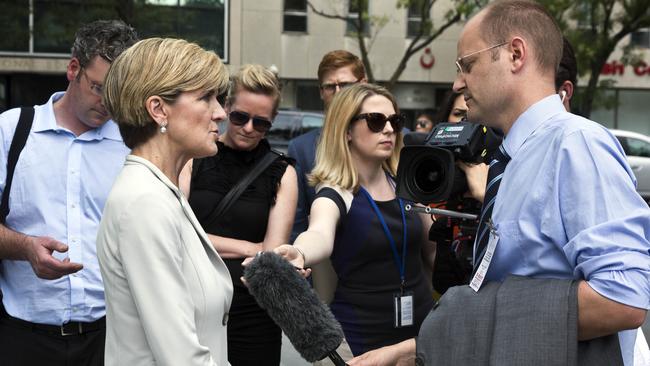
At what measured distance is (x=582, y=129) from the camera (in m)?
2.11

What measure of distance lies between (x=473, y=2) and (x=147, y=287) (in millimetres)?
22473

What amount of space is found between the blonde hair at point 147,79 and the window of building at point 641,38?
96.2 ft

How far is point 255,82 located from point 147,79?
153 cm

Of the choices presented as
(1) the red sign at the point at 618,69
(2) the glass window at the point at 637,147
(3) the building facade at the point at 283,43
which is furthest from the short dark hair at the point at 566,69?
(1) the red sign at the point at 618,69

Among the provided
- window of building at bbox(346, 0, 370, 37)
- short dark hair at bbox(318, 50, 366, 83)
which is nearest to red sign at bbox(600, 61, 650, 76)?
window of building at bbox(346, 0, 370, 37)

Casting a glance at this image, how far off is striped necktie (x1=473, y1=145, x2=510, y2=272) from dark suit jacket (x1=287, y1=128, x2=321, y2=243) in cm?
205

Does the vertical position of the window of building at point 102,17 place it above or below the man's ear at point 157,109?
above

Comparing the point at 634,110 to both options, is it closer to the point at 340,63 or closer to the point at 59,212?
the point at 340,63

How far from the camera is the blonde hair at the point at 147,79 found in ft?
8.10

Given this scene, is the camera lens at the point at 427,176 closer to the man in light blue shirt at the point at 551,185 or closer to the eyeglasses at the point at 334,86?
the man in light blue shirt at the point at 551,185

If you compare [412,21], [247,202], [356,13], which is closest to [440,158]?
[247,202]

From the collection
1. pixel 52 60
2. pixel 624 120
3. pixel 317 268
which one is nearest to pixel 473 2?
pixel 624 120

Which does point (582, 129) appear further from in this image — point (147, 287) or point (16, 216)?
point (16, 216)

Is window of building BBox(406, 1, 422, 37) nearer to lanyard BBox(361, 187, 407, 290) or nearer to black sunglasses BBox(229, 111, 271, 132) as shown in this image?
black sunglasses BBox(229, 111, 271, 132)
